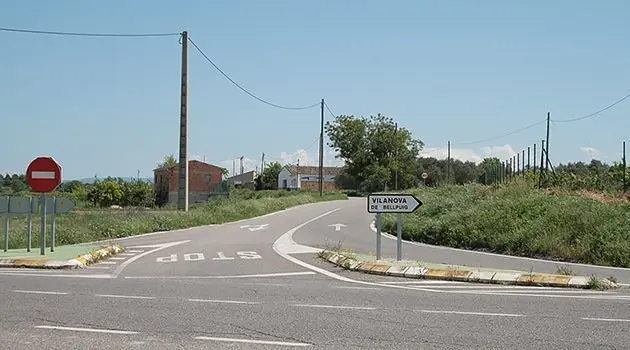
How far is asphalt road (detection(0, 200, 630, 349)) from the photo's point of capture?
322 inches

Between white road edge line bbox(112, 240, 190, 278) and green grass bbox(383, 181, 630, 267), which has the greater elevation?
green grass bbox(383, 181, 630, 267)

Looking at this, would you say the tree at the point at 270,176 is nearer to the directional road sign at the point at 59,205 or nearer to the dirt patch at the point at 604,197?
the dirt patch at the point at 604,197

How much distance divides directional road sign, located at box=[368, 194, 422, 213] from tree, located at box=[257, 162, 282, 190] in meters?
133

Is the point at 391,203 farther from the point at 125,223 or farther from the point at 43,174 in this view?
the point at 125,223

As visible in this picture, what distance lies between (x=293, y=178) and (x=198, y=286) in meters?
143

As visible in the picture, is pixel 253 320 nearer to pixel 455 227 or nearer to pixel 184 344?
pixel 184 344

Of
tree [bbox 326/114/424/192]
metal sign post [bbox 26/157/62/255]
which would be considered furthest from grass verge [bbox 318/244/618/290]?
tree [bbox 326/114/424/192]

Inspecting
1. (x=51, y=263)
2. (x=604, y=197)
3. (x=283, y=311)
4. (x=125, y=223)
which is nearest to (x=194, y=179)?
(x=125, y=223)

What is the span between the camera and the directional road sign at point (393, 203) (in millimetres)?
16188

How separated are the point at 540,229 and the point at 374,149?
322ft

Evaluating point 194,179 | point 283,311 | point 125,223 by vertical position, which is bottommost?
point 283,311

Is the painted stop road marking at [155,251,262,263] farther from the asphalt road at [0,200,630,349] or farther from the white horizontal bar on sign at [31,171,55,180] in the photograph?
the white horizontal bar on sign at [31,171,55,180]

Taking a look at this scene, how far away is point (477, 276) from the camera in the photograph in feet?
46.6

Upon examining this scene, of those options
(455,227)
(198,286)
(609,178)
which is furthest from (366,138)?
(198,286)
